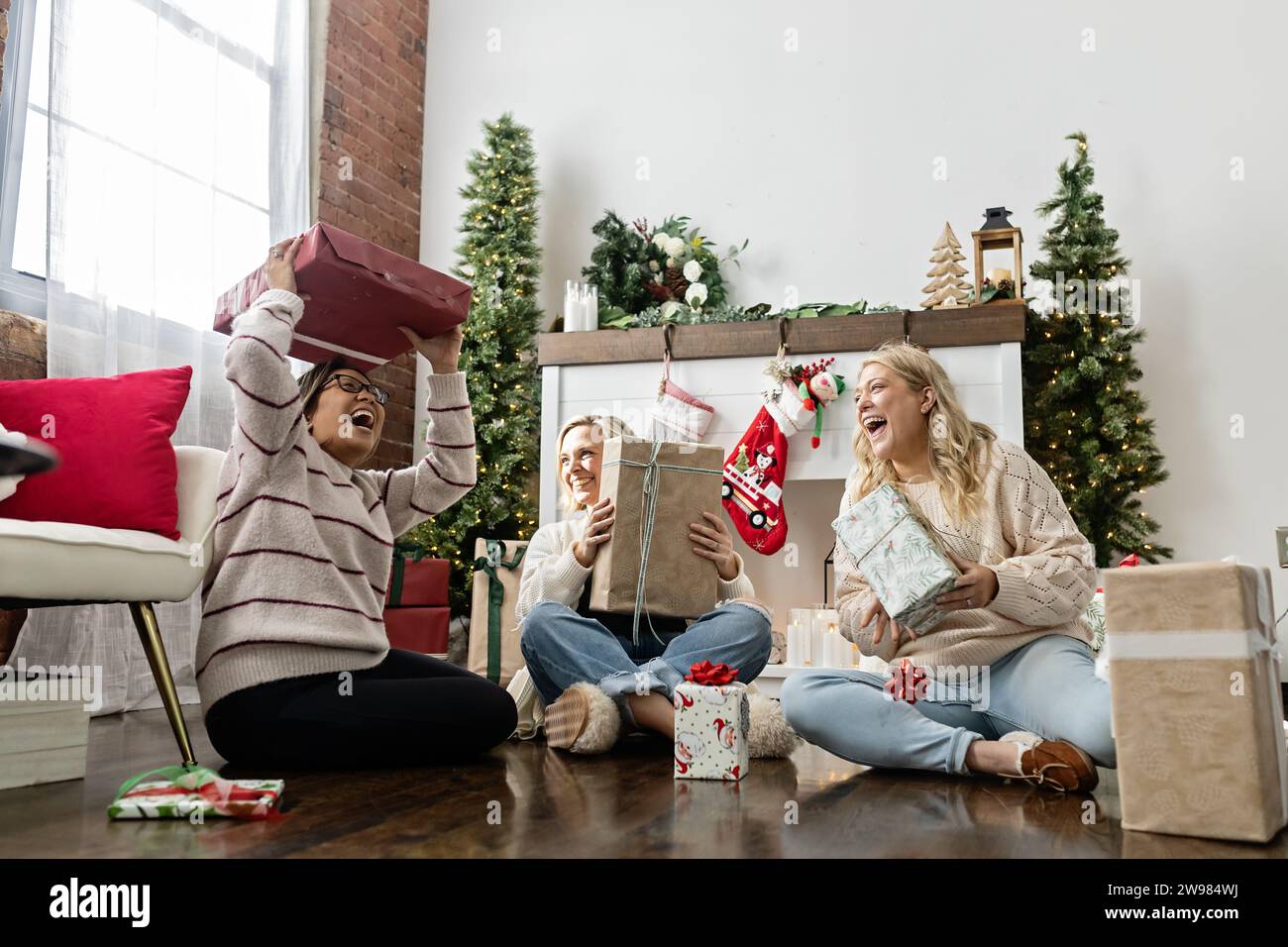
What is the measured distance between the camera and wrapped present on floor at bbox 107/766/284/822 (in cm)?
143

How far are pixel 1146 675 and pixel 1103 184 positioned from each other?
128 inches

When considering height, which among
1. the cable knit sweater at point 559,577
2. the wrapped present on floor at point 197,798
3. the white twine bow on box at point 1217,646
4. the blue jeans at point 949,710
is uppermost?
the cable knit sweater at point 559,577

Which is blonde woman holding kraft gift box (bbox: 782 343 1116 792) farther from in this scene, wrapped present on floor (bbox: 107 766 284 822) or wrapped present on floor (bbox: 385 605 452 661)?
wrapped present on floor (bbox: 385 605 452 661)

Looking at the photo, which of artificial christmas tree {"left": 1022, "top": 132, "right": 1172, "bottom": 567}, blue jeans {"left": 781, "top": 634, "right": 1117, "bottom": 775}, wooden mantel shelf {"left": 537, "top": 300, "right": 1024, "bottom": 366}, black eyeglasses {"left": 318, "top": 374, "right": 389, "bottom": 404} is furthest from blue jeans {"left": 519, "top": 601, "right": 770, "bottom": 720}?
artificial christmas tree {"left": 1022, "top": 132, "right": 1172, "bottom": 567}

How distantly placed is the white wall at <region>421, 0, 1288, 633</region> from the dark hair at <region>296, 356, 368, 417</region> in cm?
254

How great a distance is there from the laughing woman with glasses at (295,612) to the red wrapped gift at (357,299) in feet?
0.25

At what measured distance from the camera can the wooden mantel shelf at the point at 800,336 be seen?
3529 millimetres

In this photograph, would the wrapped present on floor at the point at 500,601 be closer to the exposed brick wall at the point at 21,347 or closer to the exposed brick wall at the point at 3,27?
the exposed brick wall at the point at 21,347

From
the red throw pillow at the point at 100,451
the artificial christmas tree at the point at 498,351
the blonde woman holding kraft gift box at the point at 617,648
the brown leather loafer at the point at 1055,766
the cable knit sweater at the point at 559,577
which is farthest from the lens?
the artificial christmas tree at the point at 498,351

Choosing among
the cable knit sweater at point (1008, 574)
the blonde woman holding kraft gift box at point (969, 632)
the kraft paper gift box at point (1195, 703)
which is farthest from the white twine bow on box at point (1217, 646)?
the cable knit sweater at point (1008, 574)

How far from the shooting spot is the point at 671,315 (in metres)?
3.99

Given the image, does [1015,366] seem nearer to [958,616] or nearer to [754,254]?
[754,254]
